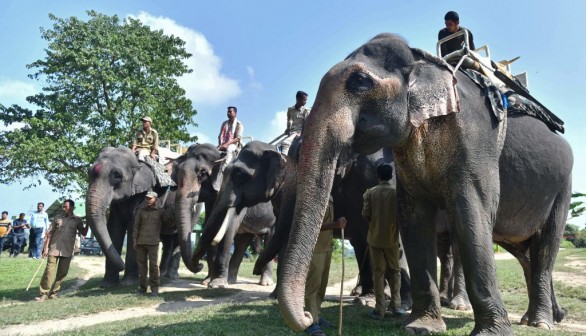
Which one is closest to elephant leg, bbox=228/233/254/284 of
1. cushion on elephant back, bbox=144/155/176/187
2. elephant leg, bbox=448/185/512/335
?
cushion on elephant back, bbox=144/155/176/187

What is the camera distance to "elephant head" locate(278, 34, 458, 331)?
151 inches

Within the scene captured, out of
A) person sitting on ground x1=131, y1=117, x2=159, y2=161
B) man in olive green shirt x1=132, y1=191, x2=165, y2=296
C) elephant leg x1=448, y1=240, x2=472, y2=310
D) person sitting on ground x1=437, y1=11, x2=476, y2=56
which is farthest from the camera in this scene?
person sitting on ground x1=131, y1=117, x2=159, y2=161

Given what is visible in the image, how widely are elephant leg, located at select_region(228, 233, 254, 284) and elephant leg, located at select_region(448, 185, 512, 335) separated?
8034 millimetres

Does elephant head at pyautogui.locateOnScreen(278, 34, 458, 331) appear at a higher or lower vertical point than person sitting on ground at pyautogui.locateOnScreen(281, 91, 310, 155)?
lower

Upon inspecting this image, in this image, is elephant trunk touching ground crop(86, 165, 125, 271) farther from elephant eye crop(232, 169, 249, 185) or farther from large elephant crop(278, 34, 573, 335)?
large elephant crop(278, 34, 573, 335)

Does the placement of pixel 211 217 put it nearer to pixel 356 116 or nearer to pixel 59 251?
pixel 59 251

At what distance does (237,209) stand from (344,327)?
4271mm

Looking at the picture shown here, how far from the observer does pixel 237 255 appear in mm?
12641

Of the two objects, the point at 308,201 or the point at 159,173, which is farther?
the point at 159,173

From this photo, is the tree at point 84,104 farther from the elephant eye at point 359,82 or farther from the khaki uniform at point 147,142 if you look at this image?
the elephant eye at point 359,82

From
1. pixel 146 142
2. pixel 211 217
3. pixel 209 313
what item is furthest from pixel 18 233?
pixel 209 313

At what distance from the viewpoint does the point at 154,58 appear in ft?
85.6

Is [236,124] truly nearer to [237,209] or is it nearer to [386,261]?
[237,209]

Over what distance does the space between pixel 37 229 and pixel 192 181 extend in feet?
37.7
